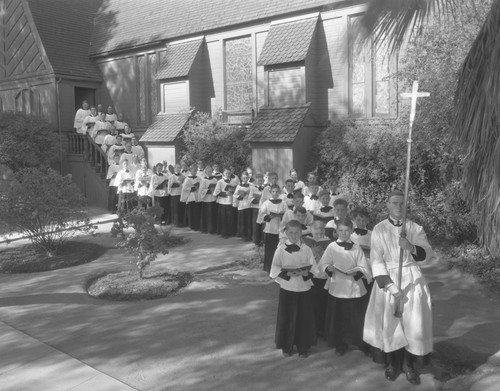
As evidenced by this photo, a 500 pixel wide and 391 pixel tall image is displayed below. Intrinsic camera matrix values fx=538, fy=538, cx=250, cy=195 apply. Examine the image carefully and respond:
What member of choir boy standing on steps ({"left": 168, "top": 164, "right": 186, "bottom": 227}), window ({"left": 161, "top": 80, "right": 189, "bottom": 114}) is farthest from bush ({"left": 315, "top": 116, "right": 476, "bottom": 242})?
window ({"left": 161, "top": 80, "right": 189, "bottom": 114})

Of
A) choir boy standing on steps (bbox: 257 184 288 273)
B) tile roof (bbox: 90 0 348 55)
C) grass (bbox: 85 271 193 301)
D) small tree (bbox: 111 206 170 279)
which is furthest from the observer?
tile roof (bbox: 90 0 348 55)

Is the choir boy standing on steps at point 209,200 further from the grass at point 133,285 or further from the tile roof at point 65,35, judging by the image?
the tile roof at point 65,35

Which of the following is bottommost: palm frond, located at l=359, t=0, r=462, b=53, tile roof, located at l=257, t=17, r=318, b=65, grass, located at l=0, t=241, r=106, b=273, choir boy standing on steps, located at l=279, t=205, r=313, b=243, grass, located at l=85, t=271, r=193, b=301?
grass, located at l=85, t=271, r=193, b=301

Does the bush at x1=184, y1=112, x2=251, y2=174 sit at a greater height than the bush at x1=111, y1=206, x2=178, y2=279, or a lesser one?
greater

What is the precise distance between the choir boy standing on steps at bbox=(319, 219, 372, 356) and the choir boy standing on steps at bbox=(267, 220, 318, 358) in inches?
8.4

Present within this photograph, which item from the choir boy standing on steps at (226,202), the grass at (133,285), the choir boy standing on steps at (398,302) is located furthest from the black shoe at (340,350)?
the choir boy standing on steps at (226,202)

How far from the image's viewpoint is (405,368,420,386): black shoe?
17.5 ft

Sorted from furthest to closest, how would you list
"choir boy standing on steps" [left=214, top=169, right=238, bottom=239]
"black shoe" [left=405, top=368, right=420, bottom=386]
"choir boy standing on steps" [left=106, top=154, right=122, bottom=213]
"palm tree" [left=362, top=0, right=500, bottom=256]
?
"choir boy standing on steps" [left=106, top=154, right=122, bottom=213] < "choir boy standing on steps" [left=214, top=169, right=238, bottom=239] < "black shoe" [left=405, top=368, right=420, bottom=386] < "palm tree" [left=362, top=0, right=500, bottom=256]

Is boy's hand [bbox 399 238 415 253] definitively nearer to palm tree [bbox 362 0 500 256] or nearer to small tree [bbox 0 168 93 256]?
palm tree [bbox 362 0 500 256]

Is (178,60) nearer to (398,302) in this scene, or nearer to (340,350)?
(340,350)

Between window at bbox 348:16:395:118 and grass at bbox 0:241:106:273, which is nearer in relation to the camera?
grass at bbox 0:241:106:273

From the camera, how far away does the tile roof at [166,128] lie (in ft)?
63.6

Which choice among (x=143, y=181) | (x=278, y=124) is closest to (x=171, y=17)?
(x=278, y=124)

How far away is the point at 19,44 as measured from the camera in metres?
24.7
